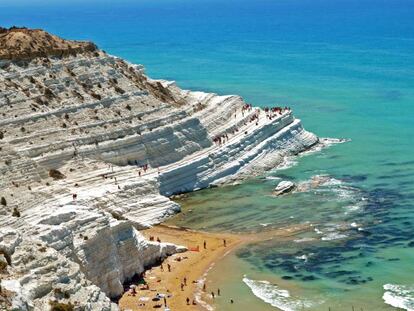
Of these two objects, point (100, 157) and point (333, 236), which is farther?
point (100, 157)

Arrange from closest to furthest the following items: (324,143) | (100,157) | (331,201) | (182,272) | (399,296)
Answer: (399,296)
(182,272)
(331,201)
(100,157)
(324,143)

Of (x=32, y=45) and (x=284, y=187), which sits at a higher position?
(x=32, y=45)

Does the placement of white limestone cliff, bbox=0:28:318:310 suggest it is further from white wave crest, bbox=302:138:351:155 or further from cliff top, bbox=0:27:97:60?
white wave crest, bbox=302:138:351:155

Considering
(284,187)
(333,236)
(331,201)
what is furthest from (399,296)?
(284,187)

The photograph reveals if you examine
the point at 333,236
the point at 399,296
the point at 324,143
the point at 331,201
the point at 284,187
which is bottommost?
the point at 399,296

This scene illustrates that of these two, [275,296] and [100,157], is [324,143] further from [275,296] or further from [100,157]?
[275,296]

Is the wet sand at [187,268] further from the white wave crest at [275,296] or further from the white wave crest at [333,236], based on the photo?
the white wave crest at [275,296]

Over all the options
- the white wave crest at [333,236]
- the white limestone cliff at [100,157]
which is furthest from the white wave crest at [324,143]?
the white wave crest at [333,236]

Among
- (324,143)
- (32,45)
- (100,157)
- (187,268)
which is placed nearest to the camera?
(187,268)
